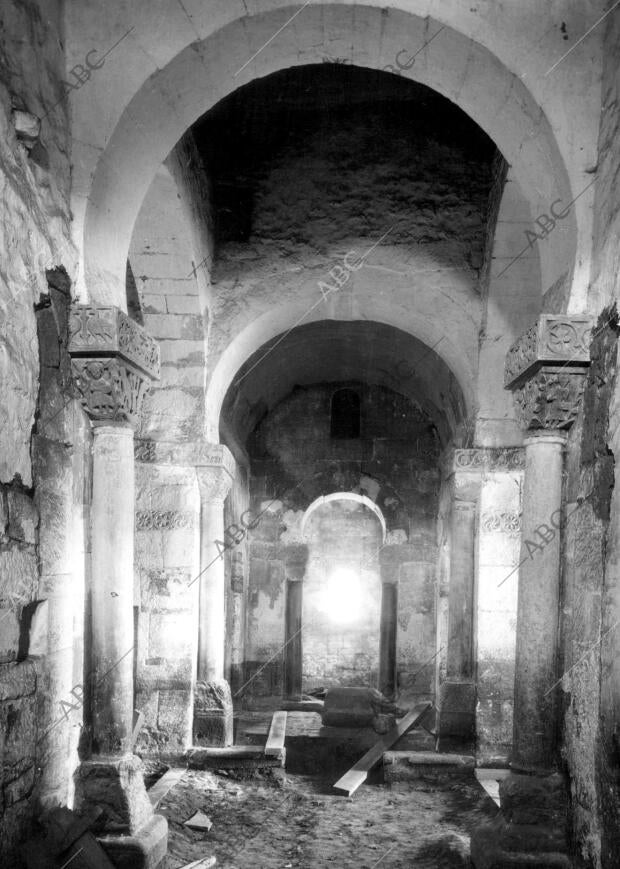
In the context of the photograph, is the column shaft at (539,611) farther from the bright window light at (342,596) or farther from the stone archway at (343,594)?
the bright window light at (342,596)

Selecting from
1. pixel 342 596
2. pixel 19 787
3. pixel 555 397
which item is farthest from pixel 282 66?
pixel 342 596

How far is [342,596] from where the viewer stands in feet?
50.4

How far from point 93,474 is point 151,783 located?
3.27 m

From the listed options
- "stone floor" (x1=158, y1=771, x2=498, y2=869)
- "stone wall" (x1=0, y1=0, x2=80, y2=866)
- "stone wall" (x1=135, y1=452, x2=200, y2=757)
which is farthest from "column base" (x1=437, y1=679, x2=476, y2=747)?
"stone wall" (x1=0, y1=0, x2=80, y2=866)

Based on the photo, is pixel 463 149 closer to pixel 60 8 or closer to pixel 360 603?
pixel 60 8

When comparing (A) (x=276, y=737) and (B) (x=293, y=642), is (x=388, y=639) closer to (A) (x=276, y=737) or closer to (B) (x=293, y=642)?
(B) (x=293, y=642)

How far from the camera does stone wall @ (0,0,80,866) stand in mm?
3221

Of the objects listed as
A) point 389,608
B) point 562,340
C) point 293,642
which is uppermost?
point 562,340

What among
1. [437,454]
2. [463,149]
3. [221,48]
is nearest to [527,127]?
[221,48]

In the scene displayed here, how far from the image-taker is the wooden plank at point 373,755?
634 centimetres

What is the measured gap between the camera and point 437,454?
11578 millimetres

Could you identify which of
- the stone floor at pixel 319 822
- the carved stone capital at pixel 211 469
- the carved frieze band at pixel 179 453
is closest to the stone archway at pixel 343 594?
the carved stone capital at pixel 211 469

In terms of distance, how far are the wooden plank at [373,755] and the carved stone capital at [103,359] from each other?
3920 mm

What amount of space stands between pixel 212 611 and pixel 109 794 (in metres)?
3.78
